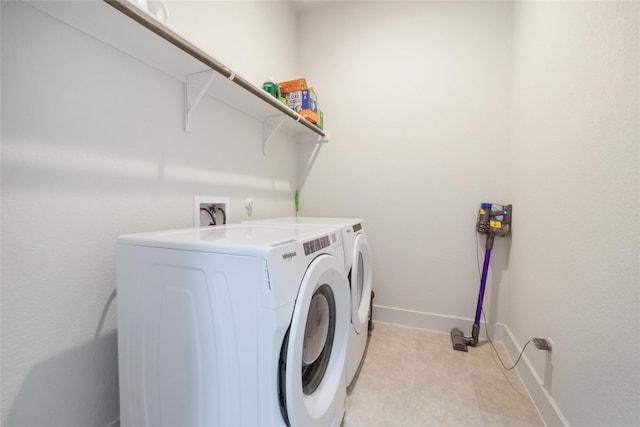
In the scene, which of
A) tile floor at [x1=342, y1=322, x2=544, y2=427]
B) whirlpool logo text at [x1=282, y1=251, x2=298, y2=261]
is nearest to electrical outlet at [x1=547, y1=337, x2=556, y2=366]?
tile floor at [x1=342, y1=322, x2=544, y2=427]

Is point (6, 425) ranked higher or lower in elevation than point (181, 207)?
lower

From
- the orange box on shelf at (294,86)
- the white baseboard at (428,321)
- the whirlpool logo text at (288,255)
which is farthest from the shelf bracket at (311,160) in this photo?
the whirlpool logo text at (288,255)

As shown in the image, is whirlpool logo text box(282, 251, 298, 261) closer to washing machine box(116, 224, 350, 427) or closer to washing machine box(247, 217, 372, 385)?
washing machine box(116, 224, 350, 427)

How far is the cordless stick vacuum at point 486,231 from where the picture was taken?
73.2 inches

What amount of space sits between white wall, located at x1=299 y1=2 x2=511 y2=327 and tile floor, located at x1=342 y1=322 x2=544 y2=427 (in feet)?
1.38

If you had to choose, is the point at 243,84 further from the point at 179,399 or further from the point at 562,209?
the point at 562,209

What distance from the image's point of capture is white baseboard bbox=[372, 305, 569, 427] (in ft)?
3.98

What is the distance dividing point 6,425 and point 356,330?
4.25ft

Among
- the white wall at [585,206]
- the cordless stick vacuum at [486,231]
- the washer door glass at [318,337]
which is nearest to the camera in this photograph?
the white wall at [585,206]

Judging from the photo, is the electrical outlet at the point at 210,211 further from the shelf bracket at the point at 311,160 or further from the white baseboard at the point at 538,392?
the white baseboard at the point at 538,392

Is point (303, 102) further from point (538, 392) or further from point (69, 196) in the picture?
point (538, 392)

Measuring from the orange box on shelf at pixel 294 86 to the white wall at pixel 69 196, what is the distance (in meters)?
0.97

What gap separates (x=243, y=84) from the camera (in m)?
1.27

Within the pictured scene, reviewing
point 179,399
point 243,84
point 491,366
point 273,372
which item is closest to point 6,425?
point 179,399
